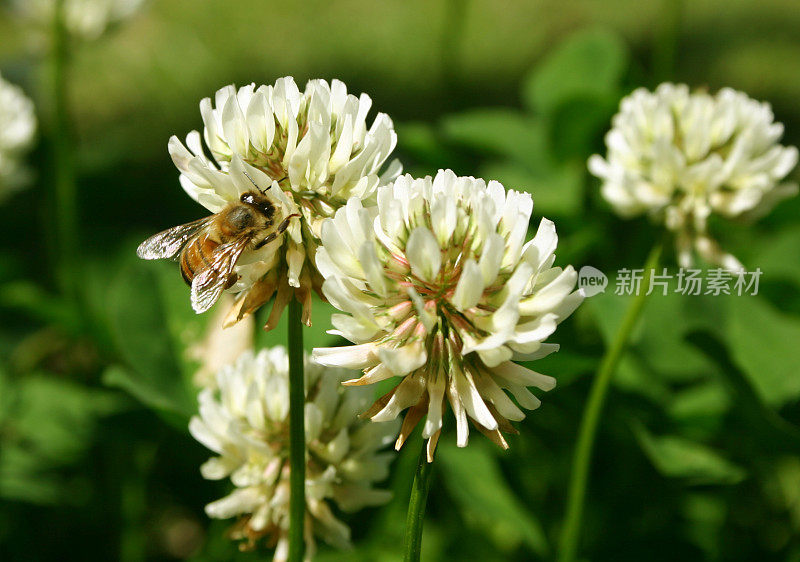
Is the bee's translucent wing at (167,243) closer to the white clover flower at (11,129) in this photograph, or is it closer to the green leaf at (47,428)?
the green leaf at (47,428)

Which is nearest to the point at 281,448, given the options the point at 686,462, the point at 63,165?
the point at 686,462

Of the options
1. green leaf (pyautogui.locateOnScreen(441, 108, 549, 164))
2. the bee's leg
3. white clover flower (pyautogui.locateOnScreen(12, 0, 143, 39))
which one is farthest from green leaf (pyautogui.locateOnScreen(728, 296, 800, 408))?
white clover flower (pyautogui.locateOnScreen(12, 0, 143, 39))

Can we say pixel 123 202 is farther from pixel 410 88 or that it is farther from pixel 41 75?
pixel 410 88

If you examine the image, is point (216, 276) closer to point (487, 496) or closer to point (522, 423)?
point (487, 496)

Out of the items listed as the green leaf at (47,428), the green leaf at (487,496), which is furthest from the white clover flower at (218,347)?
the green leaf at (487,496)

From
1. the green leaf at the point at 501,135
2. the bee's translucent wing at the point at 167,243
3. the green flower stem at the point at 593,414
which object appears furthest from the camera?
the green leaf at the point at 501,135

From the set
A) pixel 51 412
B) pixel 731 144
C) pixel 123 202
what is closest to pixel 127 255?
pixel 123 202

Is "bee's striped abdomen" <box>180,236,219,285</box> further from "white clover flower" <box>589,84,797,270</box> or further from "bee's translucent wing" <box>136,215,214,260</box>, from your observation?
"white clover flower" <box>589,84,797,270</box>
